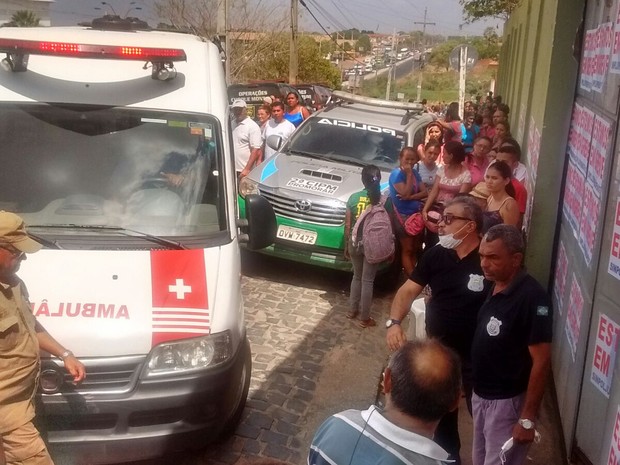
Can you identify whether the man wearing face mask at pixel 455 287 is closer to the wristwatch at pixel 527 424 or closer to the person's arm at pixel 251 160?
the wristwatch at pixel 527 424

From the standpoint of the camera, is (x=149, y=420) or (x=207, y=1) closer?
(x=149, y=420)

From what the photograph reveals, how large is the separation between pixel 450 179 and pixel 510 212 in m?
1.90

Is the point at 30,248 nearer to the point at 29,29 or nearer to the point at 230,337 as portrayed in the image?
the point at 230,337

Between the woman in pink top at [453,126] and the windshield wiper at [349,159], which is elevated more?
the woman in pink top at [453,126]

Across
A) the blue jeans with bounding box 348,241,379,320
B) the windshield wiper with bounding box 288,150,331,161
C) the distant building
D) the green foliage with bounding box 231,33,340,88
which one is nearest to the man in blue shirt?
the blue jeans with bounding box 348,241,379,320

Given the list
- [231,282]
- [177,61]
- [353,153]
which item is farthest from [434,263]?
[353,153]

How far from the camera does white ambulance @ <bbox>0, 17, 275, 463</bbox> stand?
366cm

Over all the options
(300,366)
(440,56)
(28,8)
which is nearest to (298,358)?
(300,366)

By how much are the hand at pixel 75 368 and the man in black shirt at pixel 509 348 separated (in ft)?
6.53

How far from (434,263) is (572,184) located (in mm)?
2373

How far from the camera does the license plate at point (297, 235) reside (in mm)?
7719

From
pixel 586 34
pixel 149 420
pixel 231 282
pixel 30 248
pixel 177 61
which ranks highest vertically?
pixel 586 34

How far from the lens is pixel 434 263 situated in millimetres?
3926

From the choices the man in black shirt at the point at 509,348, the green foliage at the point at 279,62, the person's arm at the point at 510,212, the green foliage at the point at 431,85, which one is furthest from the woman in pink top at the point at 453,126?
the green foliage at the point at 431,85
